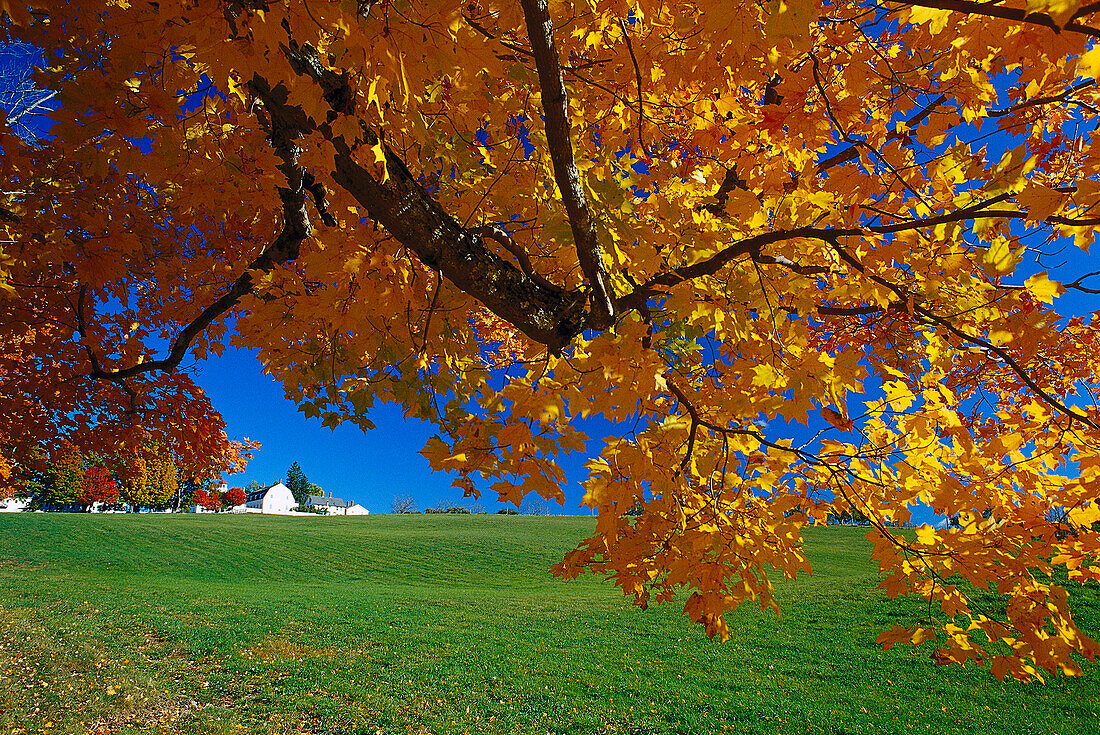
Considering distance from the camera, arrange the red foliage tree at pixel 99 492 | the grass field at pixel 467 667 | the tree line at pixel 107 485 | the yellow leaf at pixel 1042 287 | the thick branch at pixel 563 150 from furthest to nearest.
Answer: the red foliage tree at pixel 99 492 → the tree line at pixel 107 485 → the grass field at pixel 467 667 → the yellow leaf at pixel 1042 287 → the thick branch at pixel 563 150

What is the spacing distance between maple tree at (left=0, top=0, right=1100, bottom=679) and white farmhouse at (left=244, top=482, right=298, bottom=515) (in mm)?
90333

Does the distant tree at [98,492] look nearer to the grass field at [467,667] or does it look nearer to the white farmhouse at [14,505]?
the white farmhouse at [14,505]

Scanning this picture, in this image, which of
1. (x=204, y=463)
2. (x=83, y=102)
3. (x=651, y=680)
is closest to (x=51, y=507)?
(x=204, y=463)

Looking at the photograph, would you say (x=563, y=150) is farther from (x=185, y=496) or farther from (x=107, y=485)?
(x=185, y=496)

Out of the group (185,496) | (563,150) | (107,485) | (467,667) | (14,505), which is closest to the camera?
(563,150)

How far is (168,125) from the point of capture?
2.11 meters

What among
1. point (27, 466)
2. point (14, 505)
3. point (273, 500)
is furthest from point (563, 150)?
point (273, 500)

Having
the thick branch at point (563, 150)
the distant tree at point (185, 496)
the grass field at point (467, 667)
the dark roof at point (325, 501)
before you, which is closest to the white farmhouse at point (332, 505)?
the dark roof at point (325, 501)

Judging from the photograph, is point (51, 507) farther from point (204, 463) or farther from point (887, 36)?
point (887, 36)

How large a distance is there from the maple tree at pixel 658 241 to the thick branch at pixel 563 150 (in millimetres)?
13

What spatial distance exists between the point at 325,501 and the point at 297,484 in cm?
561

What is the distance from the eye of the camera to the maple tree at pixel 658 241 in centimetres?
191

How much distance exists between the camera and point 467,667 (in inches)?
360

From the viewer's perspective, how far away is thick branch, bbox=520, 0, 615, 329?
1.83 meters
